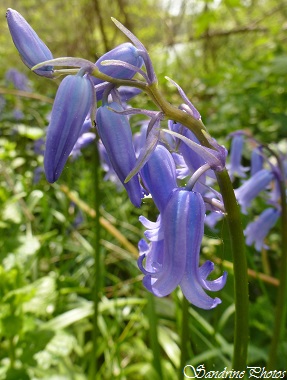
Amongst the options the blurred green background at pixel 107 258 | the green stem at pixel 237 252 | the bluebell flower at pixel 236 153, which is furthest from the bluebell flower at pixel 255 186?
the green stem at pixel 237 252

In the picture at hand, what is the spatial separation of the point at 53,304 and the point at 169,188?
6.42ft

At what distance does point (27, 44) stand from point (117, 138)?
257 mm

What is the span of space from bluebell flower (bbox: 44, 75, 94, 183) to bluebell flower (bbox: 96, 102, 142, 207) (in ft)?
0.16

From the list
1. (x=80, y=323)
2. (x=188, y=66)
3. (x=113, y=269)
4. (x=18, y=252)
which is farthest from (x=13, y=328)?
(x=188, y=66)

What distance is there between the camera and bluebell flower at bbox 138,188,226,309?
0.98 meters

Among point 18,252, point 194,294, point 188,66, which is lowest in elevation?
point 194,294

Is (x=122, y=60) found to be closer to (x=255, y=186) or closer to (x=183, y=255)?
(x=183, y=255)

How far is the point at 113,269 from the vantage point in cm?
406

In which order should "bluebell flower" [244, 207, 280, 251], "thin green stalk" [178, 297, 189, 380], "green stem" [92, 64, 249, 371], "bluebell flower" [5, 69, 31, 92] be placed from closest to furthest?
"green stem" [92, 64, 249, 371]
"thin green stalk" [178, 297, 189, 380]
"bluebell flower" [244, 207, 280, 251]
"bluebell flower" [5, 69, 31, 92]

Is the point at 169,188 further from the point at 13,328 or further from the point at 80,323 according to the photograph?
the point at 80,323

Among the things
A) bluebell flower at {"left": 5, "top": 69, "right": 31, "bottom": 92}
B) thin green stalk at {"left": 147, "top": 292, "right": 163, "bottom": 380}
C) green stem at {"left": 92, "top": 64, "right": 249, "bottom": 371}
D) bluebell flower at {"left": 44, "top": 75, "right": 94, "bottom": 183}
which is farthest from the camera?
bluebell flower at {"left": 5, "top": 69, "right": 31, "bottom": 92}

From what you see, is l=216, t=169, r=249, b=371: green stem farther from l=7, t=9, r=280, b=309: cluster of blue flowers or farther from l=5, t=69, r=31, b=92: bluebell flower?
l=5, t=69, r=31, b=92: bluebell flower

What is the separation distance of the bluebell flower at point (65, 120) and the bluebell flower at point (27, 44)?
67mm

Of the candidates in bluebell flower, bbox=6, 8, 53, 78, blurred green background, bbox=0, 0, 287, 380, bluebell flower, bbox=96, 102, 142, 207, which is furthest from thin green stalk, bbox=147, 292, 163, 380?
bluebell flower, bbox=6, 8, 53, 78
